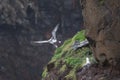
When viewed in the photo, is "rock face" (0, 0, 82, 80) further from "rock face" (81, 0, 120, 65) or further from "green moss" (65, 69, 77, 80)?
"rock face" (81, 0, 120, 65)

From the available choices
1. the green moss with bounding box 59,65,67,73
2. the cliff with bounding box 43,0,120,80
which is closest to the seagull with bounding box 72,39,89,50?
the green moss with bounding box 59,65,67,73

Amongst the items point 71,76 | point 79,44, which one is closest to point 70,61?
point 71,76

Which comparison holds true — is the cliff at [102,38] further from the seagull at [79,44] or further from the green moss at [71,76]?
the seagull at [79,44]

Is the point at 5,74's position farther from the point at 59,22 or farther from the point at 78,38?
the point at 78,38

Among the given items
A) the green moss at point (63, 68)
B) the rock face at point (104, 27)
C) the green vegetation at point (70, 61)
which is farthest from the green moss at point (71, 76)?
the rock face at point (104, 27)

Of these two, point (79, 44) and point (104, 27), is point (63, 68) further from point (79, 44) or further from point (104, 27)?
point (104, 27)

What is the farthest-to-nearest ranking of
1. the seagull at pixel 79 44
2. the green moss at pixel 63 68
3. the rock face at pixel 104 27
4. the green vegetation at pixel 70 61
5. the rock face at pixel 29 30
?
the rock face at pixel 29 30
the seagull at pixel 79 44
the green moss at pixel 63 68
the green vegetation at pixel 70 61
the rock face at pixel 104 27

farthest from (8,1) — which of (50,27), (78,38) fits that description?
(78,38)
